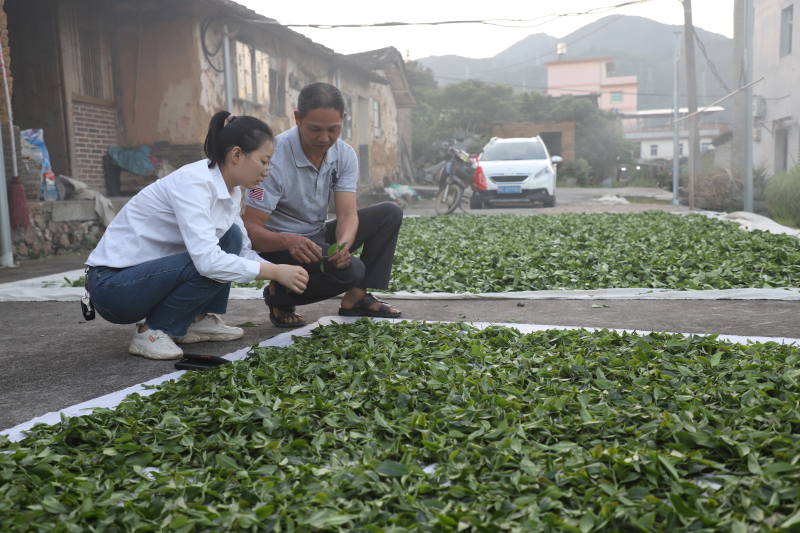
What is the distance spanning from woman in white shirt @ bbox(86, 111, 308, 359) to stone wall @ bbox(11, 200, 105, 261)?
4.12 meters

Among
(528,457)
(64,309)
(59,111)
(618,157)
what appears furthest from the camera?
(618,157)

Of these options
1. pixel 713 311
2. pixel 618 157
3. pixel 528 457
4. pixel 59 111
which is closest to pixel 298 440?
pixel 528 457

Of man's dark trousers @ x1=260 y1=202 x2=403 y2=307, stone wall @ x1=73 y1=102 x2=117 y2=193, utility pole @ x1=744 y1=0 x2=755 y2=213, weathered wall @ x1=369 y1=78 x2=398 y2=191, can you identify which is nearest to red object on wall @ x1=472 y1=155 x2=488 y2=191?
utility pole @ x1=744 y1=0 x2=755 y2=213

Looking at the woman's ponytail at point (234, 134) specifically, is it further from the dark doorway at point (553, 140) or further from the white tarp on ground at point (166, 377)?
the dark doorway at point (553, 140)

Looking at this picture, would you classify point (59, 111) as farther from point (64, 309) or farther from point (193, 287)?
point (193, 287)

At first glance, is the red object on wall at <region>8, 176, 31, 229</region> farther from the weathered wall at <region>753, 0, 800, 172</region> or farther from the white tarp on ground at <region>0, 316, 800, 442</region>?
the weathered wall at <region>753, 0, 800, 172</region>

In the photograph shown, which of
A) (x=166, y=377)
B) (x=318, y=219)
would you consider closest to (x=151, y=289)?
(x=166, y=377)

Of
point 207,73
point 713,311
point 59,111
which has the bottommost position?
point 713,311

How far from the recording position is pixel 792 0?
12.4 m

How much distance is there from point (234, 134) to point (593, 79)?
6158 centimetres

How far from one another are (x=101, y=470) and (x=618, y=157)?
30.0 m

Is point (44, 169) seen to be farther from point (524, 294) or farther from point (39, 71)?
point (524, 294)

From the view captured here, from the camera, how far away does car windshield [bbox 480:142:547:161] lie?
469 inches

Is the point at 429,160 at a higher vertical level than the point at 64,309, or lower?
higher
